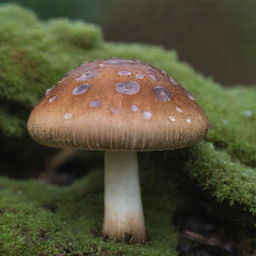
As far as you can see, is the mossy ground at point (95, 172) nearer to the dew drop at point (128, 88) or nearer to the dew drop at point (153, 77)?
the dew drop at point (153, 77)

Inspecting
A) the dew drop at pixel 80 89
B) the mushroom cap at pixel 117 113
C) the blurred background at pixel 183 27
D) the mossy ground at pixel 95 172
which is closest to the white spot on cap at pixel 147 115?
the mushroom cap at pixel 117 113

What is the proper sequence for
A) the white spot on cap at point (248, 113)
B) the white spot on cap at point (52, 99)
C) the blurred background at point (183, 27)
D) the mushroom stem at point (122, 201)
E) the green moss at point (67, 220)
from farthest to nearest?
the blurred background at point (183, 27), the white spot on cap at point (248, 113), the mushroom stem at point (122, 201), the white spot on cap at point (52, 99), the green moss at point (67, 220)

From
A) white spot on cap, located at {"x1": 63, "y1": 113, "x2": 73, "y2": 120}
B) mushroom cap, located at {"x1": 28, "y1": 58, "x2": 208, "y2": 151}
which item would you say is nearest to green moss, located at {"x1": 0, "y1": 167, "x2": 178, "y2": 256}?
mushroom cap, located at {"x1": 28, "y1": 58, "x2": 208, "y2": 151}

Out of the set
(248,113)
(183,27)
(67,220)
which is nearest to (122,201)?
(67,220)

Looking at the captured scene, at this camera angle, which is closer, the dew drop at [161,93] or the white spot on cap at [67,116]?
the white spot on cap at [67,116]

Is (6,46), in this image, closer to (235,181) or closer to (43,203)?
(43,203)

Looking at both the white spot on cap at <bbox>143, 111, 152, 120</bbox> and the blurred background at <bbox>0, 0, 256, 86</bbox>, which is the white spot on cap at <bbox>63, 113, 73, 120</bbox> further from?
the blurred background at <bbox>0, 0, 256, 86</bbox>

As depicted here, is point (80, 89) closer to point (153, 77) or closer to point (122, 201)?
point (153, 77)
